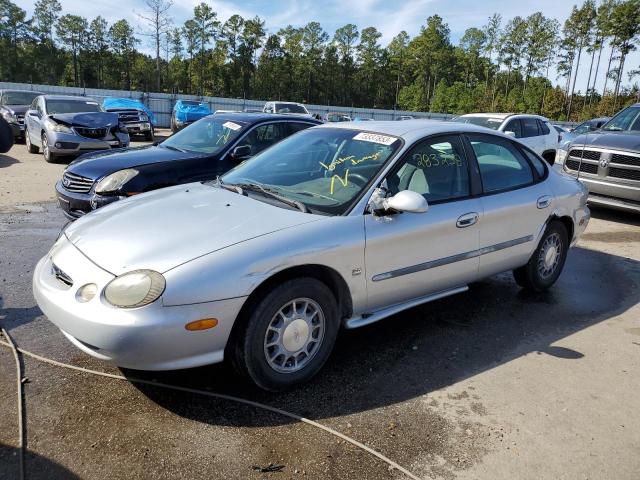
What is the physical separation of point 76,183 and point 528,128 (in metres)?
10.7

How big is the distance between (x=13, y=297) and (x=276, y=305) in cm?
274

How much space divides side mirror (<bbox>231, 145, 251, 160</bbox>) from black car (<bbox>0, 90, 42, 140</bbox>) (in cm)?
1219

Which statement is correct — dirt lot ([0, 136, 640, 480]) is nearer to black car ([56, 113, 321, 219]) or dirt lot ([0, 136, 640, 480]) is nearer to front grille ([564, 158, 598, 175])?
black car ([56, 113, 321, 219])

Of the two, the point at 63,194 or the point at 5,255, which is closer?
the point at 5,255

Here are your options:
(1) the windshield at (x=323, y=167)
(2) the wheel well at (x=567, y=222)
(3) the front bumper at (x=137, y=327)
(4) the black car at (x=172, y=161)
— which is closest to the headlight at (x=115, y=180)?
(4) the black car at (x=172, y=161)

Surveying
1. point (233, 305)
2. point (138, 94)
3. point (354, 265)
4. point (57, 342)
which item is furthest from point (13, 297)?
point (138, 94)

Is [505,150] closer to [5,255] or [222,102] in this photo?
[5,255]

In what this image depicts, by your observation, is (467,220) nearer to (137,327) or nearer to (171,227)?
(171,227)

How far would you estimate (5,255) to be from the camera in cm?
541

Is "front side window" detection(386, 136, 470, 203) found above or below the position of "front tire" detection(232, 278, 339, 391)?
above

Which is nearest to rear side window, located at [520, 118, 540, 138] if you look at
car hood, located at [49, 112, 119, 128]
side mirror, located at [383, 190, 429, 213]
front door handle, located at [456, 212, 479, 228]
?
front door handle, located at [456, 212, 479, 228]

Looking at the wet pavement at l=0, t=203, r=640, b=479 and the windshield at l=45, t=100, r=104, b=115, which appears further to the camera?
the windshield at l=45, t=100, r=104, b=115

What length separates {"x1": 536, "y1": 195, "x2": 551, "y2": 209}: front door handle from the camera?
14.9ft

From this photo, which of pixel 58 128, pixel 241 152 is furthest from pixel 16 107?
pixel 241 152
